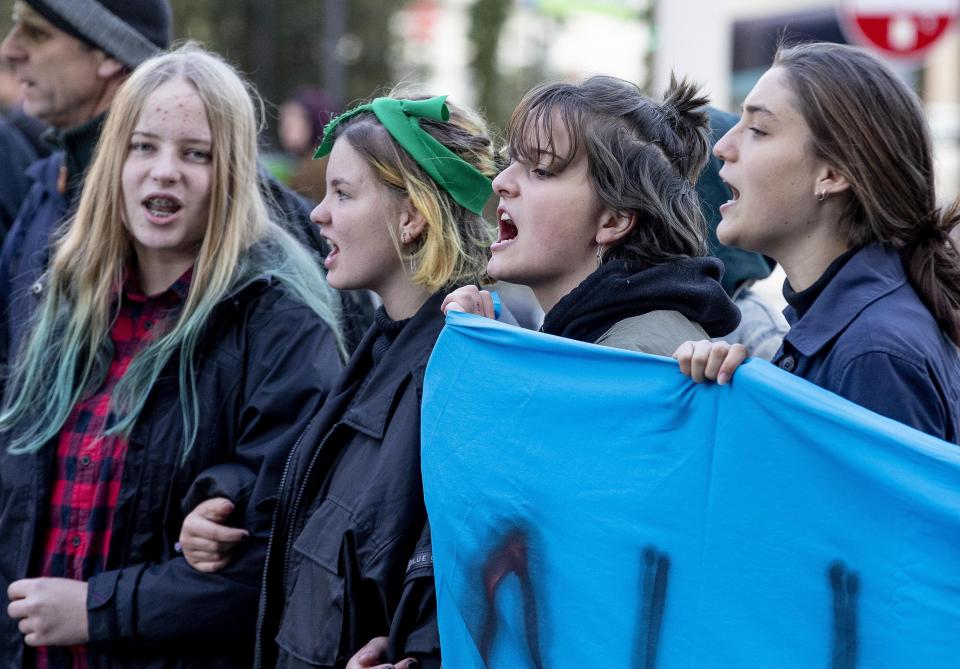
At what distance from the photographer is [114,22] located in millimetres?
4285

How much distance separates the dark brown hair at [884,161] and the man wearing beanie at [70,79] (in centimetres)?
171

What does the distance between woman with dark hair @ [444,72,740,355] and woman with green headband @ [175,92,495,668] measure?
0.25m

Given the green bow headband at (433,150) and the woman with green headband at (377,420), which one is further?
the green bow headband at (433,150)

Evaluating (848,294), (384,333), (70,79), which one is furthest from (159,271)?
(848,294)

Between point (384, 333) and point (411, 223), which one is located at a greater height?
point (411, 223)

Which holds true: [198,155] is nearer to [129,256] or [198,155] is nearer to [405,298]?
[129,256]

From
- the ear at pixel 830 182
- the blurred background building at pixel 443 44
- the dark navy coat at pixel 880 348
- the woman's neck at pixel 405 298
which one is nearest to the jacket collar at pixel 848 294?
the dark navy coat at pixel 880 348

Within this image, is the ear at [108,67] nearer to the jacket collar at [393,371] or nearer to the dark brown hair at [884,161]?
the jacket collar at [393,371]

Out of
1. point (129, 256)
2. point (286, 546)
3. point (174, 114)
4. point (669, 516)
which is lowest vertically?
point (286, 546)

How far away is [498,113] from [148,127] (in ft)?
63.5

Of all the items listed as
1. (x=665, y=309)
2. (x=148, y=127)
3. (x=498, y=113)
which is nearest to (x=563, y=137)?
(x=665, y=309)

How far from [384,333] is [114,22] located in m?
1.84

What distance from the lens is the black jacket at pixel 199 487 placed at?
10.3 feet

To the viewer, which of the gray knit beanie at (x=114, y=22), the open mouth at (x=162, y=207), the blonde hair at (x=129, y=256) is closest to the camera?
the blonde hair at (x=129, y=256)
